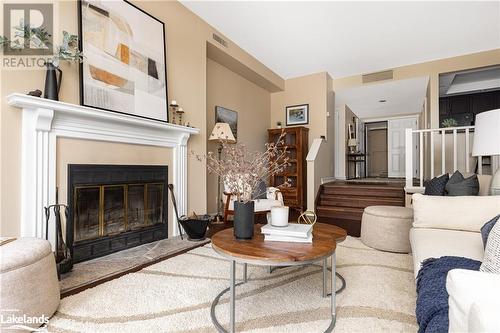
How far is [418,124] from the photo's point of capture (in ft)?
26.1

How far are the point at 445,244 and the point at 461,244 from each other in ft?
0.30

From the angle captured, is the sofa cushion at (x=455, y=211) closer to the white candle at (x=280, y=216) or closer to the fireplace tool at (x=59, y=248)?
the white candle at (x=280, y=216)

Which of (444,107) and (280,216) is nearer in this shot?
(280,216)

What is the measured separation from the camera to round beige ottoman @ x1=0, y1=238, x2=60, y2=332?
124 centimetres

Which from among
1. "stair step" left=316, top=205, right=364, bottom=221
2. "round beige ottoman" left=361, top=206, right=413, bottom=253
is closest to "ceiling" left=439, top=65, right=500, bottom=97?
"stair step" left=316, top=205, right=364, bottom=221

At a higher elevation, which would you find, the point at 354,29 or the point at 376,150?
the point at 354,29

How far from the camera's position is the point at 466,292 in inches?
26.7

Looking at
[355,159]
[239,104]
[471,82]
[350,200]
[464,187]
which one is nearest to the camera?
[464,187]

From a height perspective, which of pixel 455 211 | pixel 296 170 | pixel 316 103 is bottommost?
pixel 455 211

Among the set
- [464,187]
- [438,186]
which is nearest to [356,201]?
[438,186]

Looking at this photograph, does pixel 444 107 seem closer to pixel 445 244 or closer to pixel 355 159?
pixel 355 159

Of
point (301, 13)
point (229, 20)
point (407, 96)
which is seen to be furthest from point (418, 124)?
point (229, 20)

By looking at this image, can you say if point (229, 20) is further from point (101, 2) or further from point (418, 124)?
point (418, 124)

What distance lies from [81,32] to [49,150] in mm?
1032
